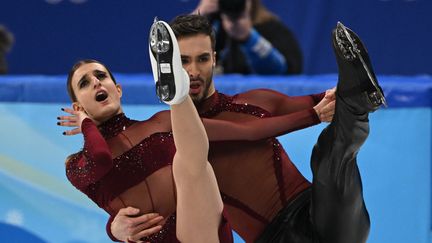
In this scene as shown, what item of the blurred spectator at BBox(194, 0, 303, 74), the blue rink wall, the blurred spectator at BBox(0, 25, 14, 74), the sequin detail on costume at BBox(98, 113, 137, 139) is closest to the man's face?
the sequin detail on costume at BBox(98, 113, 137, 139)

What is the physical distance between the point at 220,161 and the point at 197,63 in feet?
1.16

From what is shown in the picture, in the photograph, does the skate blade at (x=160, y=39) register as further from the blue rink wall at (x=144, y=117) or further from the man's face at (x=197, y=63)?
the blue rink wall at (x=144, y=117)

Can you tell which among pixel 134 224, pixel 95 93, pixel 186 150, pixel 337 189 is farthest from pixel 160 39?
pixel 337 189

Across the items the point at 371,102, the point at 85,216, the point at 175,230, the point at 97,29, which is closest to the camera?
the point at 371,102

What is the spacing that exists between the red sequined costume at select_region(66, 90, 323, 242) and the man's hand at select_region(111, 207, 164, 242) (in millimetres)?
47

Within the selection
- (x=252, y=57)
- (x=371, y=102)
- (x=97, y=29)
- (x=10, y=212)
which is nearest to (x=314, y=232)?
(x=371, y=102)

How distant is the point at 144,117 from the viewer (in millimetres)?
3771

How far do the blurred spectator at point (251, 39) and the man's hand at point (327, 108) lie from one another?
1.54 m

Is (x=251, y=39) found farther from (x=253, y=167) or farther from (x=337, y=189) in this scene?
(x=337, y=189)

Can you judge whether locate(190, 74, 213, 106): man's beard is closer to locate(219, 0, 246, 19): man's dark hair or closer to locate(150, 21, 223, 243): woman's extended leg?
locate(150, 21, 223, 243): woman's extended leg

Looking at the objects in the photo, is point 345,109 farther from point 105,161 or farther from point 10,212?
point 10,212

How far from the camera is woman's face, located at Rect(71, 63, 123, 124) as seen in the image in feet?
9.82

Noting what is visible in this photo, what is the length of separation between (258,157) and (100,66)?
64 cm

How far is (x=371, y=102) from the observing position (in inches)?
104
